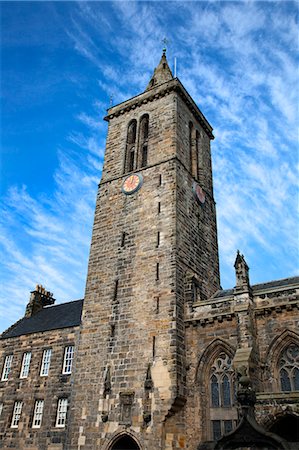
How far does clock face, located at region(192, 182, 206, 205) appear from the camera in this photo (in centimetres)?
2370

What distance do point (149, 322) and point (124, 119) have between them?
14603 millimetres

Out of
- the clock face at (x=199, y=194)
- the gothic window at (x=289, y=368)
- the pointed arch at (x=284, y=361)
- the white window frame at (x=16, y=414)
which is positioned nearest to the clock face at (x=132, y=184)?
the clock face at (x=199, y=194)

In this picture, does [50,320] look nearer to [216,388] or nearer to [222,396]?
[216,388]

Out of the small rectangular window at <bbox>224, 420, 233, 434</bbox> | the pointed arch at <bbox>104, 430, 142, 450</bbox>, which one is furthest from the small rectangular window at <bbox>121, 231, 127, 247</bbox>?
the small rectangular window at <bbox>224, 420, 233, 434</bbox>

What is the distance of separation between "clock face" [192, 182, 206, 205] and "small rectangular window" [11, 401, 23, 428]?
1553 centimetres

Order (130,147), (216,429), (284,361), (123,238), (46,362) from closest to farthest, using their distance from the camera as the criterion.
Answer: (284,361), (216,429), (123,238), (46,362), (130,147)

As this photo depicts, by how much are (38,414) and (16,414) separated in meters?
1.84

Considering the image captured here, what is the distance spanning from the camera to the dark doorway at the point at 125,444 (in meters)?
17.0

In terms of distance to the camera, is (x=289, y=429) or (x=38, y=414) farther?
(x=38, y=414)

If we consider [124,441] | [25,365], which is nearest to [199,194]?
[124,441]

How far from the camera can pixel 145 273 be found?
19.8m

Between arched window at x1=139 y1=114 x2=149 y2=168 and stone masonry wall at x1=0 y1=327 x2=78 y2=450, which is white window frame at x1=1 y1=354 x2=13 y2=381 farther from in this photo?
arched window at x1=139 y1=114 x2=149 y2=168

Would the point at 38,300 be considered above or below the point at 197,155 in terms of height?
below

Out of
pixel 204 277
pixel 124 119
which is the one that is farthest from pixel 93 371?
pixel 124 119
